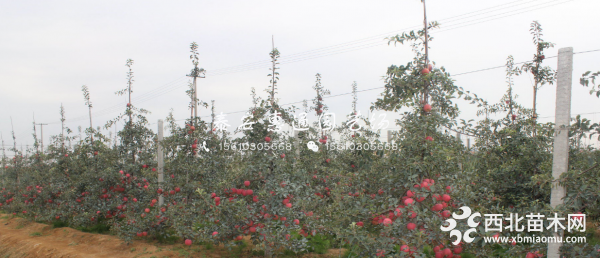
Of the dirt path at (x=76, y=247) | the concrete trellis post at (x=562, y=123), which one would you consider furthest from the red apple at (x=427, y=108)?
the dirt path at (x=76, y=247)

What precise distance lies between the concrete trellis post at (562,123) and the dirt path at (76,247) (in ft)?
11.3

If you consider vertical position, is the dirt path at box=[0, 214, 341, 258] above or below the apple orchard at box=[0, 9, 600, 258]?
below

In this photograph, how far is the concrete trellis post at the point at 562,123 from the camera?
11.6 ft

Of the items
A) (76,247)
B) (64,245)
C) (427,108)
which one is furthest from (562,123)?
(64,245)

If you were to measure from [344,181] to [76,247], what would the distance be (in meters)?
6.09

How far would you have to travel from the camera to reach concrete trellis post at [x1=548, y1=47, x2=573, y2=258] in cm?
353

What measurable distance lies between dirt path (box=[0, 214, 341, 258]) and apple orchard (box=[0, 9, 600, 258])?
261 millimetres

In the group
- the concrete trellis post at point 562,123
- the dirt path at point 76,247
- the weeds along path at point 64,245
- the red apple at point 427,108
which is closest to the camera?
the concrete trellis post at point 562,123

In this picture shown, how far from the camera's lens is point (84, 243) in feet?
24.7

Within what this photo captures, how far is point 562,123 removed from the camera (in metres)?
3.60

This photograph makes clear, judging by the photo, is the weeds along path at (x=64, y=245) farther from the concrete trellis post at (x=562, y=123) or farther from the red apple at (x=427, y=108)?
the concrete trellis post at (x=562, y=123)

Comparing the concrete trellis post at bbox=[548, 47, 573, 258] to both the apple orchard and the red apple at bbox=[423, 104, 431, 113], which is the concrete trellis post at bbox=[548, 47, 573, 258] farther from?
the red apple at bbox=[423, 104, 431, 113]

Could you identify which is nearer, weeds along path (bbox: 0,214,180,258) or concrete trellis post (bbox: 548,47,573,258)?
concrete trellis post (bbox: 548,47,573,258)

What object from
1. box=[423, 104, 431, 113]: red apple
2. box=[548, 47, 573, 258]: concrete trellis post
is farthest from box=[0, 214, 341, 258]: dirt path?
box=[548, 47, 573, 258]: concrete trellis post
